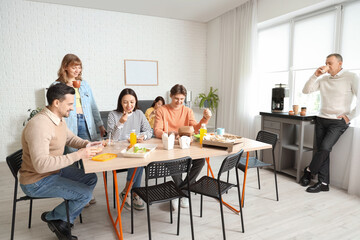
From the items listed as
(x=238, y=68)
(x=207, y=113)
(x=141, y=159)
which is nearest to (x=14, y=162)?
(x=141, y=159)

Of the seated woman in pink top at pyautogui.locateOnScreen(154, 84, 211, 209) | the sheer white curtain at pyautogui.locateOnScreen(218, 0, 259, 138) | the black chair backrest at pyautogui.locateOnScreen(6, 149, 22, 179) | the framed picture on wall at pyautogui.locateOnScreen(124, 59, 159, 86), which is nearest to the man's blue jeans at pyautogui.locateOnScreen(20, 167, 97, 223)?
the black chair backrest at pyautogui.locateOnScreen(6, 149, 22, 179)

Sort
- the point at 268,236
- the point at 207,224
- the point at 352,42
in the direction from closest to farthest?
the point at 268,236 → the point at 207,224 → the point at 352,42

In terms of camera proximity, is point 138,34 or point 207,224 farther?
point 138,34

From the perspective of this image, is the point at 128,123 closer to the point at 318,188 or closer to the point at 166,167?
the point at 166,167

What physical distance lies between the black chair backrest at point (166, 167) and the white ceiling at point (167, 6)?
349cm

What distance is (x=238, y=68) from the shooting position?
4711mm

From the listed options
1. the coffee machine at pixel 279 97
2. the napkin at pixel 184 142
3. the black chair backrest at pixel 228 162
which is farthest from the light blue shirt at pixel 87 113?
the coffee machine at pixel 279 97

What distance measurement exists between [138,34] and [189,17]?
118 centimetres

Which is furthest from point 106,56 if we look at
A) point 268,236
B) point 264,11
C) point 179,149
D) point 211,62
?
point 268,236

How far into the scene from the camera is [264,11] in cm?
416

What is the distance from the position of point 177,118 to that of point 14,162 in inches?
63.6

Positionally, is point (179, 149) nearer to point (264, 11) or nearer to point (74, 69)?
point (74, 69)

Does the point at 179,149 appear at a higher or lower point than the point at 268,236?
higher

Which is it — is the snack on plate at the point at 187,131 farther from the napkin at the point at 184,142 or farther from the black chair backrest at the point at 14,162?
the black chair backrest at the point at 14,162
